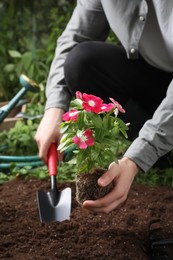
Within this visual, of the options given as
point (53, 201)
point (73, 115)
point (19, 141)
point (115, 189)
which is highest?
point (73, 115)

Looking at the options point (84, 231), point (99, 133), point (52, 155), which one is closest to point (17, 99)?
point (52, 155)

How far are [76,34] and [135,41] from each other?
1.24 feet

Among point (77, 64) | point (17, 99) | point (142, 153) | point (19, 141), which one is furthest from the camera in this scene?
point (19, 141)

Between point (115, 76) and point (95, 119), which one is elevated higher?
point (95, 119)

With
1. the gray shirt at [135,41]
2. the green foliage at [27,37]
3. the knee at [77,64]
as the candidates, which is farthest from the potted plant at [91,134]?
the green foliage at [27,37]

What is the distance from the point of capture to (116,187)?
74.8 inches

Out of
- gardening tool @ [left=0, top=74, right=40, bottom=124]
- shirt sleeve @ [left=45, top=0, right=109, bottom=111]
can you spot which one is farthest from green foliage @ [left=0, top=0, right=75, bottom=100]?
shirt sleeve @ [left=45, top=0, right=109, bottom=111]

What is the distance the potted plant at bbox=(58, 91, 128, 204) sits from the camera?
1849mm

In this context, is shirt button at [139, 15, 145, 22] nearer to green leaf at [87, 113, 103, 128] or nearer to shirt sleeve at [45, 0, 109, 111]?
shirt sleeve at [45, 0, 109, 111]

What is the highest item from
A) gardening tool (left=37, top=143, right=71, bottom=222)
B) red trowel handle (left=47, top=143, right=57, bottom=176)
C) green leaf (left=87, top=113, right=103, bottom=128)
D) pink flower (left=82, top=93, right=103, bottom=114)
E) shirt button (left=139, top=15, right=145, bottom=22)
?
shirt button (left=139, top=15, right=145, bottom=22)

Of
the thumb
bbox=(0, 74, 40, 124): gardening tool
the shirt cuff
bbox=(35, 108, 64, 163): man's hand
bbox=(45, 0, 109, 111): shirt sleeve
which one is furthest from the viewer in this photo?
bbox=(0, 74, 40, 124): gardening tool

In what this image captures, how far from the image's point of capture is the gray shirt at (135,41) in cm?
198

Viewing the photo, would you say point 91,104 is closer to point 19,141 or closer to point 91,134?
point 91,134

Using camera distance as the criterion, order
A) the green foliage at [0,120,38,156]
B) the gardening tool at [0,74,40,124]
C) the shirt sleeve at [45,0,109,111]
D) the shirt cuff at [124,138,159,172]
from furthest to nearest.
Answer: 1. the green foliage at [0,120,38,156]
2. the gardening tool at [0,74,40,124]
3. the shirt sleeve at [45,0,109,111]
4. the shirt cuff at [124,138,159,172]
